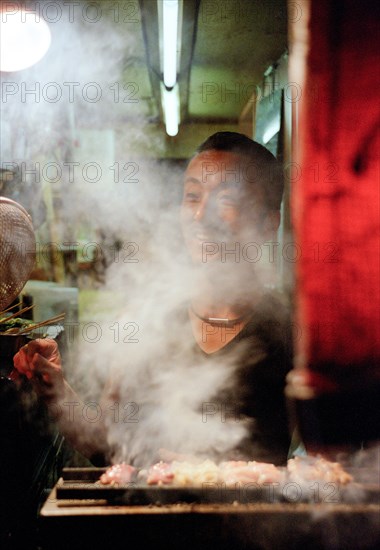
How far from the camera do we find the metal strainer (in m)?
2.53

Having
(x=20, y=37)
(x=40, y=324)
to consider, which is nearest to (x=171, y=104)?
(x=20, y=37)

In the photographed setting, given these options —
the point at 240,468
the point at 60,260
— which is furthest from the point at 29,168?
the point at 240,468

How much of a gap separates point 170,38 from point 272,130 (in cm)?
171

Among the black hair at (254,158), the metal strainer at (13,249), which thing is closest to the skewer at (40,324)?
the metal strainer at (13,249)

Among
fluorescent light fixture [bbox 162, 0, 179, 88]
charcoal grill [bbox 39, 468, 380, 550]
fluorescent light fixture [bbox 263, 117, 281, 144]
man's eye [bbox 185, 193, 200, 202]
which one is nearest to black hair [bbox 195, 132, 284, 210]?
man's eye [bbox 185, 193, 200, 202]

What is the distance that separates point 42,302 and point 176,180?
14.8 ft

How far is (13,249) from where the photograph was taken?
2.59 metres

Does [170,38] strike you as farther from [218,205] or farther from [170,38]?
[218,205]

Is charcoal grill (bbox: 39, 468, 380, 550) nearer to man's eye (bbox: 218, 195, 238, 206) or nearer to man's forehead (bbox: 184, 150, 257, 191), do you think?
man's eye (bbox: 218, 195, 238, 206)

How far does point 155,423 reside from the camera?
3492mm

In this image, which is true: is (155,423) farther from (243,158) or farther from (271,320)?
(243,158)

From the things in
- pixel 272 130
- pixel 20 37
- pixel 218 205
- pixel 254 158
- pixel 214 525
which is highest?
pixel 20 37

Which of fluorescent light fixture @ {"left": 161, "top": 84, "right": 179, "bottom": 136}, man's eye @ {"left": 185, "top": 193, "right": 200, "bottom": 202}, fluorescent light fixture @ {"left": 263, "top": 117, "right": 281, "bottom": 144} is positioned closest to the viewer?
man's eye @ {"left": 185, "top": 193, "right": 200, "bottom": 202}

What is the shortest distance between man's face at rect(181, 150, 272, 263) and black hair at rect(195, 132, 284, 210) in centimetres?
6
